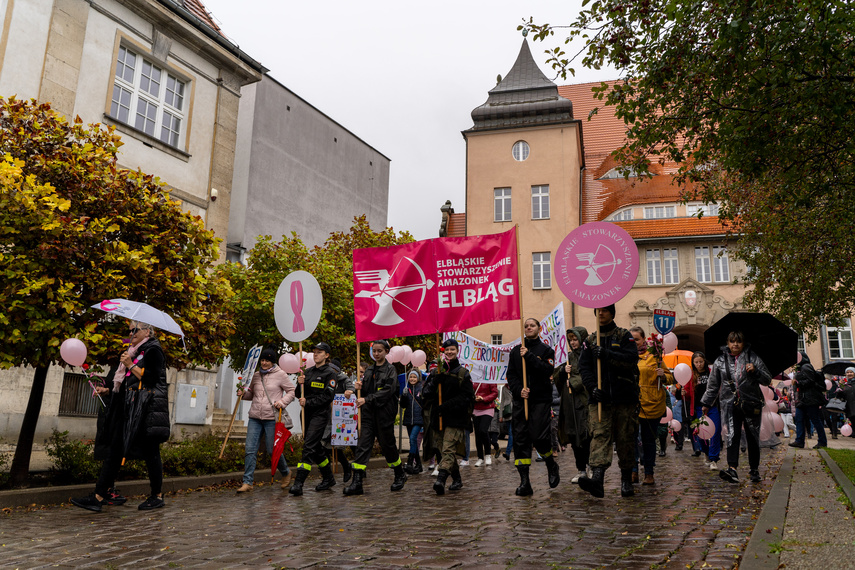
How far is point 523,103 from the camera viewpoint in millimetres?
38906

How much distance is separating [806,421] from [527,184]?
2335 centimetres

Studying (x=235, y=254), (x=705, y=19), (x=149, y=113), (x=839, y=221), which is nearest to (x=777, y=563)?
(x=705, y=19)

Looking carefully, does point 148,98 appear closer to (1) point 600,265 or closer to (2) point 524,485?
(1) point 600,265

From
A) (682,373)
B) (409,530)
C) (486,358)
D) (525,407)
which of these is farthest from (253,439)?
(682,373)

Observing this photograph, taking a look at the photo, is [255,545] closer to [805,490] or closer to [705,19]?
[805,490]

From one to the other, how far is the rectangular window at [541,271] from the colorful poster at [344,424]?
2669 cm

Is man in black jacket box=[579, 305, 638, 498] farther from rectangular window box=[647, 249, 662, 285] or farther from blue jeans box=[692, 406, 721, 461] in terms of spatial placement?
rectangular window box=[647, 249, 662, 285]

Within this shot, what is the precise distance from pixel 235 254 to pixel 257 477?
19.1 metres

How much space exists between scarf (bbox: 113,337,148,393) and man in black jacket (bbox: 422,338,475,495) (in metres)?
3.50

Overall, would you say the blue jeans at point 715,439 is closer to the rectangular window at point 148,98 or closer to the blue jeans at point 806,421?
the blue jeans at point 806,421

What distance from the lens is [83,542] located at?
18.5 feet

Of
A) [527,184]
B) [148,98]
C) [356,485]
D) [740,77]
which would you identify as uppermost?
[527,184]

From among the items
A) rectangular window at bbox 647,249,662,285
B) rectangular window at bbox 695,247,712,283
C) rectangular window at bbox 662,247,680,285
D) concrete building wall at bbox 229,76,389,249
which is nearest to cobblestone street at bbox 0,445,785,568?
concrete building wall at bbox 229,76,389,249

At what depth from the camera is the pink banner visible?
29.9ft
